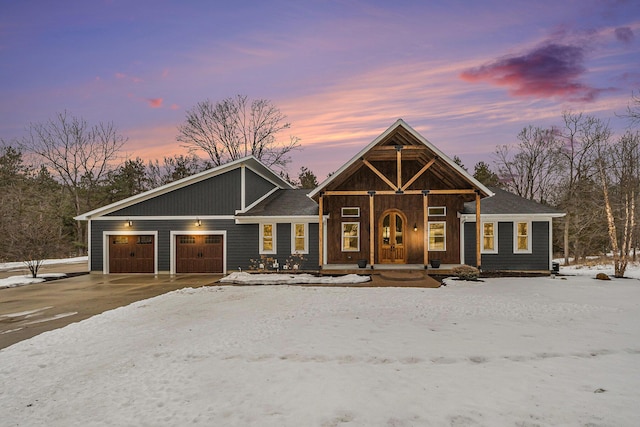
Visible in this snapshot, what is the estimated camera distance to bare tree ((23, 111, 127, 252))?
32281 mm

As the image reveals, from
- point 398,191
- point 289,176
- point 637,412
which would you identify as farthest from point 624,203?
point 289,176

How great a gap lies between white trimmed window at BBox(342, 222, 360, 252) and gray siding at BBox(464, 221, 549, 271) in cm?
552

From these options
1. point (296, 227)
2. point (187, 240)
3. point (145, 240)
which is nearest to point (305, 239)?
point (296, 227)

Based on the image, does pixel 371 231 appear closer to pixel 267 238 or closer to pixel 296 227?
pixel 296 227

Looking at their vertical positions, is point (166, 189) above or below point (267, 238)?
above

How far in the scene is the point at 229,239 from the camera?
17.5m

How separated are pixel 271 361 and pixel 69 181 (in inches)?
1537

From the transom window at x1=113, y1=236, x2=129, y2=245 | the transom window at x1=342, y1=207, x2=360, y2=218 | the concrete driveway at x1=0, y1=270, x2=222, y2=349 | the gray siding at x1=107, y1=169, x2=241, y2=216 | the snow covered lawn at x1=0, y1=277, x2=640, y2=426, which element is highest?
the gray siding at x1=107, y1=169, x2=241, y2=216

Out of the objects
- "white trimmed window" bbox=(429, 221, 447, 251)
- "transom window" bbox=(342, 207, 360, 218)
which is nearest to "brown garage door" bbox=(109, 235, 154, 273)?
"transom window" bbox=(342, 207, 360, 218)

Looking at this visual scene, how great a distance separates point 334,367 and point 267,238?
12.6 m

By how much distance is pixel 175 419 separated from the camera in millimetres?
3875

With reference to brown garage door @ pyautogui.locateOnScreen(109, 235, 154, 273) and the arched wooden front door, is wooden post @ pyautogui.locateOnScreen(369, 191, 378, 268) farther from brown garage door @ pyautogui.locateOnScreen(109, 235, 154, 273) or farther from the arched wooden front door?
brown garage door @ pyautogui.locateOnScreen(109, 235, 154, 273)

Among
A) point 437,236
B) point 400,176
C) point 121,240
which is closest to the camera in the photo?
point 400,176

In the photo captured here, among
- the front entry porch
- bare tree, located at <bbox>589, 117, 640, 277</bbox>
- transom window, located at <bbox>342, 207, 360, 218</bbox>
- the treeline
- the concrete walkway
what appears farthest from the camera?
the treeline
